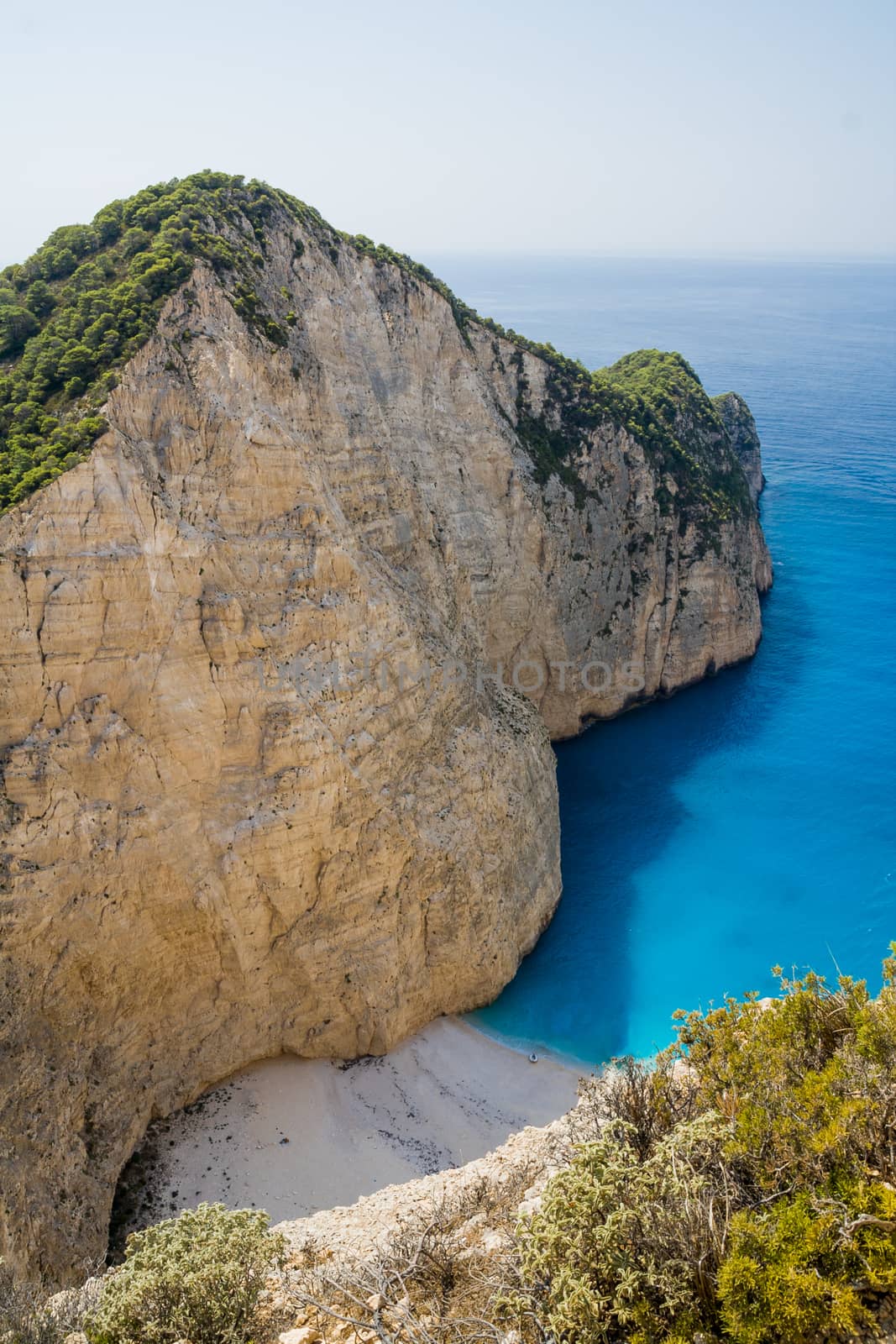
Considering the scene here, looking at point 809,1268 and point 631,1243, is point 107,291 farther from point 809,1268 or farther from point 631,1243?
point 809,1268

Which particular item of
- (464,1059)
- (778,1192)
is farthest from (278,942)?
(778,1192)

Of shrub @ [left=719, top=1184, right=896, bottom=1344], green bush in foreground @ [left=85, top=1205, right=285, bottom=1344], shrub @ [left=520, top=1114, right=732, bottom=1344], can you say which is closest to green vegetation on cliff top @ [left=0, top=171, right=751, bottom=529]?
green bush in foreground @ [left=85, top=1205, right=285, bottom=1344]

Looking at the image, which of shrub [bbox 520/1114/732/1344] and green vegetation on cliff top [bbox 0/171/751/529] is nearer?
shrub [bbox 520/1114/732/1344]

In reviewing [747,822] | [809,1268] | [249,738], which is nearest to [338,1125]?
[249,738]

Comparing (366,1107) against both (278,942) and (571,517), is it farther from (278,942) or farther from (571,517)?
(571,517)

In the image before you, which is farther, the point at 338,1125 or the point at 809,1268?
the point at 338,1125

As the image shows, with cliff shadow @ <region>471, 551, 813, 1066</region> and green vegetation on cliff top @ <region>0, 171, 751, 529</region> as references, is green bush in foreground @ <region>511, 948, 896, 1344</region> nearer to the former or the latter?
cliff shadow @ <region>471, 551, 813, 1066</region>

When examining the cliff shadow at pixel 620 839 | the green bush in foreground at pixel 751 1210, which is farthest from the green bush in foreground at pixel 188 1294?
the cliff shadow at pixel 620 839
